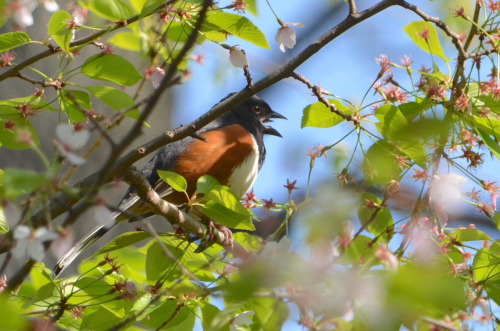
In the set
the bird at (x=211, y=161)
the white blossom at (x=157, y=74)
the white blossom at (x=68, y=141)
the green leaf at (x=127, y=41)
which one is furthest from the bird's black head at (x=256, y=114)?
the white blossom at (x=68, y=141)

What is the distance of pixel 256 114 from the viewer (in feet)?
15.5

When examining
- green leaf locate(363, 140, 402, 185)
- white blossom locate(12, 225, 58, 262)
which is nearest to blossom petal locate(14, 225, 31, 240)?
white blossom locate(12, 225, 58, 262)

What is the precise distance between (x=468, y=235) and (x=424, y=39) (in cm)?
69

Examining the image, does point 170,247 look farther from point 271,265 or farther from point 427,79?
point 271,265

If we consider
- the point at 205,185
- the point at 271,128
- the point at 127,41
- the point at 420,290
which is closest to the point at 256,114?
the point at 271,128

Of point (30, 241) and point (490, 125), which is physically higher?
point (490, 125)

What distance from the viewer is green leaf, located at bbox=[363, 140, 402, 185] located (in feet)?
6.36

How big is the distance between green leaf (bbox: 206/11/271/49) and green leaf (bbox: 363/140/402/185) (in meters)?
0.50

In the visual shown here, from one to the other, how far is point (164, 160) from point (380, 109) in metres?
1.94

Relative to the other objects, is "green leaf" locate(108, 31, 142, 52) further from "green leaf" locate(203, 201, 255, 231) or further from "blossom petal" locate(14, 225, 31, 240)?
"blossom petal" locate(14, 225, 31, 240)

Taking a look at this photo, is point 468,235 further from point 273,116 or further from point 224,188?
point 273,116

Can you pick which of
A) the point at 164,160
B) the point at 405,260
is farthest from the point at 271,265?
the point at 164,160

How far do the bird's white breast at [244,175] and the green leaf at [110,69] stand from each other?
1.75 metres

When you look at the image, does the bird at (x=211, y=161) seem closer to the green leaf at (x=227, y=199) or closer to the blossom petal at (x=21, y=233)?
the green leaf at (x=227, y=199)
